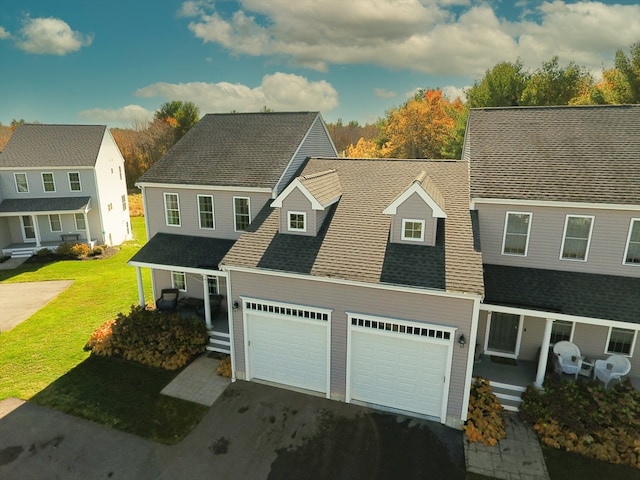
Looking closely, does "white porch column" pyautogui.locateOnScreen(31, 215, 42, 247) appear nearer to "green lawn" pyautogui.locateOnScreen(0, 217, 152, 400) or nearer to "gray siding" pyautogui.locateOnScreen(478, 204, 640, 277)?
"green lawn" pyautogui.locateOnScreen(0, 217, 152, 400)

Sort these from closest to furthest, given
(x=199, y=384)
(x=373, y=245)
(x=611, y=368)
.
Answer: (x=611, y=368) < (x=373, y=245) < (x=199, y=384)

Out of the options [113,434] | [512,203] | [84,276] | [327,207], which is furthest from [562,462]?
[84,276]

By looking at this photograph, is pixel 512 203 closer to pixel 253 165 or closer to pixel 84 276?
pixel 253 165

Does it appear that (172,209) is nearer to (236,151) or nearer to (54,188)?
(236,151)

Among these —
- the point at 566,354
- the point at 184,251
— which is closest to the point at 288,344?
the point at 184,251

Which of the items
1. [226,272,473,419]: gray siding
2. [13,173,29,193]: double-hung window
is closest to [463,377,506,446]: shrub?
[226,272,473,419]: gray siding

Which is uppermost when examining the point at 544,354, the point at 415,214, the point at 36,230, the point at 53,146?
the point at 53,146

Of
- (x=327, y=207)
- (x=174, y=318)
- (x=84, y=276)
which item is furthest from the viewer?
(x=84, y=276)
